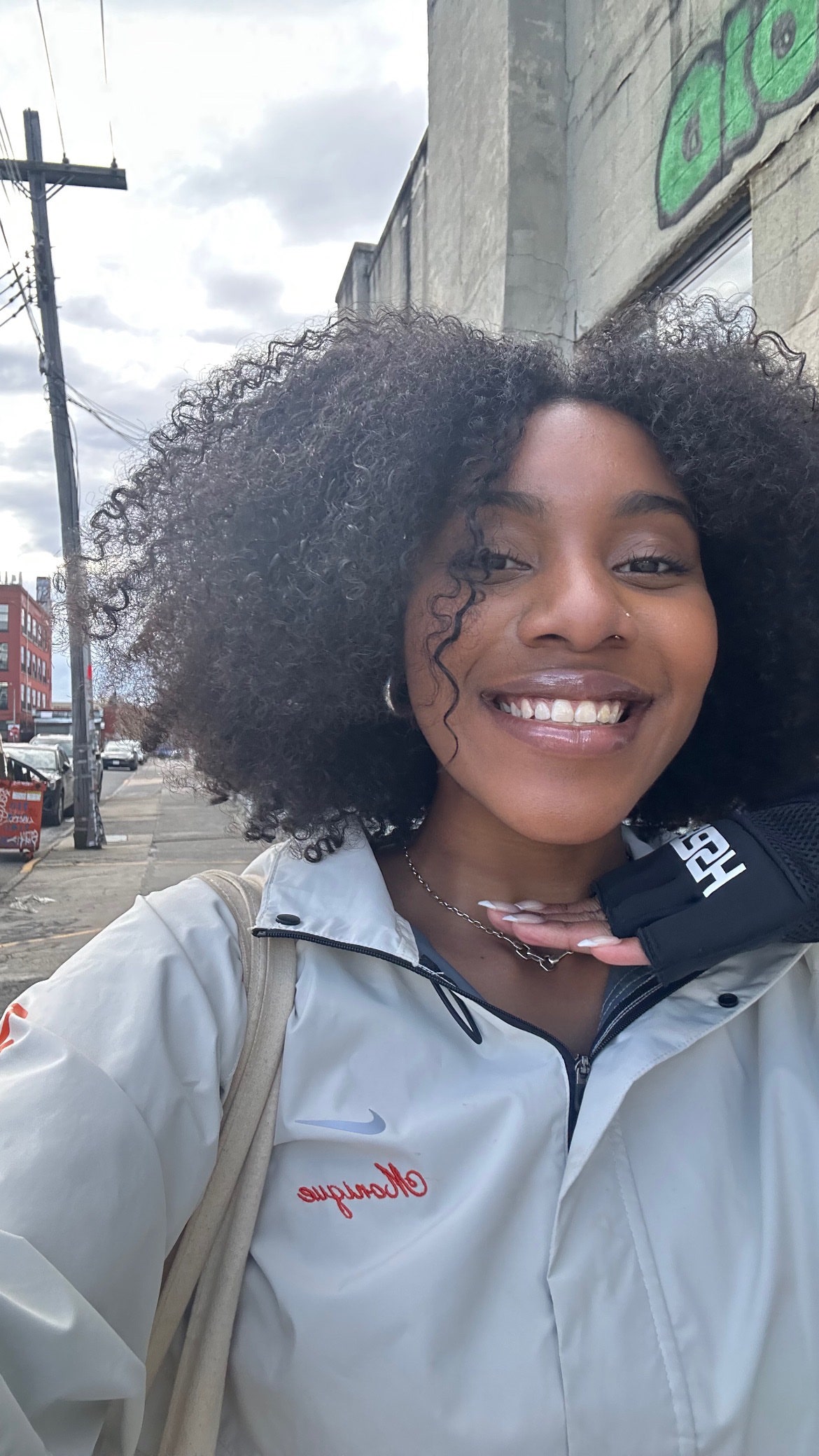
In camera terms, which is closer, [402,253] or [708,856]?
[708,856]

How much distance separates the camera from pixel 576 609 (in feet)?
4.46

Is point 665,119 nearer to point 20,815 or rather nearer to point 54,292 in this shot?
point 54,292

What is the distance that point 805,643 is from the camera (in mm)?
1904

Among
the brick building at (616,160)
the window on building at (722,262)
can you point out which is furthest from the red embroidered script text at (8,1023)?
the window on building at (722,262)

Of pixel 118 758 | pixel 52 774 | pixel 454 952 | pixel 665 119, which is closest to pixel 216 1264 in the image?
pixel 454 952

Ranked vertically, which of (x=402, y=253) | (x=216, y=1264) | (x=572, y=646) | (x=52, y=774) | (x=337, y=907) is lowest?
(x=52, y=774)

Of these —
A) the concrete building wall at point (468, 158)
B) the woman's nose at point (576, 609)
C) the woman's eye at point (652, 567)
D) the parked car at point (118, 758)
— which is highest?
the concrete building wall at point (468, 158)

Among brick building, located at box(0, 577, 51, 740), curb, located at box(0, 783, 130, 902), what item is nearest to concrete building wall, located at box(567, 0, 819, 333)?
curb, located at box(0, 783, 130, 902)

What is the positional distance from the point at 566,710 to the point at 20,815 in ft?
38.8

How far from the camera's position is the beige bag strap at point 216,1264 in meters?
1.16

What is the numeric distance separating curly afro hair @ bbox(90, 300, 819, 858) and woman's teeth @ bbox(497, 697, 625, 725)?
0.16 metres

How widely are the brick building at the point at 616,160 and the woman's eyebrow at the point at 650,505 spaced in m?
0.79

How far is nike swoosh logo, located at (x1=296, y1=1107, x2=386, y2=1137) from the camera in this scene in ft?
4.00

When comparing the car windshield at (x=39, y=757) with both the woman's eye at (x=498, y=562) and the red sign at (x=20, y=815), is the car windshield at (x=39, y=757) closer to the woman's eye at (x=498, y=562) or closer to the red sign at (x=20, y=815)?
the red sign at (x=20, y=815)
